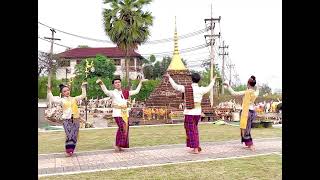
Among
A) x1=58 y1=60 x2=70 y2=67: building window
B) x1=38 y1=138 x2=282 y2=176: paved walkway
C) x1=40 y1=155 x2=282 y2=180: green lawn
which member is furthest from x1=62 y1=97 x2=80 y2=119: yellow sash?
x1=58 y1=60 x2=70 y2=67: building window

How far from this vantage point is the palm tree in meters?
25.7

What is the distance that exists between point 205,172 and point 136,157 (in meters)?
2.13

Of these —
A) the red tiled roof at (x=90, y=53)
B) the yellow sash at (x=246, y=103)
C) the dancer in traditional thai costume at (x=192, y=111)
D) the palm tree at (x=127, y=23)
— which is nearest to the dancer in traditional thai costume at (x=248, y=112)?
the yellow sash at (x=246, y=103)

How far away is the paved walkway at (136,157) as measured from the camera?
23.5 feet

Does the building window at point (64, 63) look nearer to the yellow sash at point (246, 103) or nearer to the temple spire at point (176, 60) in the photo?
the temple spire at point (176, 60)

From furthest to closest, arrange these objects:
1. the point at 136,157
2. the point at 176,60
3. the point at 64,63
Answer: the point at 64,63 → the point at 176,60 → the point at 136,157

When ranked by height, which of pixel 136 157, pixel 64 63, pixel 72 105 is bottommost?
pixel 136 157

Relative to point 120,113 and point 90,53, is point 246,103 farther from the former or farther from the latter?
point 90,53

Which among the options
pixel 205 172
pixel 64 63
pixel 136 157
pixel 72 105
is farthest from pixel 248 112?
pixel 64 63

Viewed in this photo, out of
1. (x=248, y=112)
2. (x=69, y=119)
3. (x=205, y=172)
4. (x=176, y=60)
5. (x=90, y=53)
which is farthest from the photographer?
(x=90, y=53)

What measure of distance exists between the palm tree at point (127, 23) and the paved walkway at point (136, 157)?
54.1 feet

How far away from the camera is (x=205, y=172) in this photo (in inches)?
256
